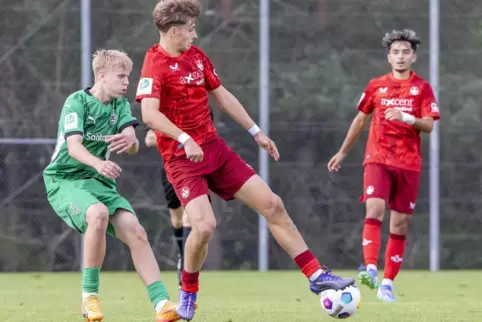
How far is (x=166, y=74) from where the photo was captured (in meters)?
6.57

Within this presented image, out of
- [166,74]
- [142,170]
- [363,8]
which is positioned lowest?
[142,170]

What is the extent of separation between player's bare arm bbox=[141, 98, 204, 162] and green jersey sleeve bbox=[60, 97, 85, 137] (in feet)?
1.08

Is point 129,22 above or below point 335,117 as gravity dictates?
above

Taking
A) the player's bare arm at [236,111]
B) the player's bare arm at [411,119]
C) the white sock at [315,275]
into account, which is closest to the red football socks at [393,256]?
the player's bare arm at [411,119]

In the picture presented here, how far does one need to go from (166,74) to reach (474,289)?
413cm

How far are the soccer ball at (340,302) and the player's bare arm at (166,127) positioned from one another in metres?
0.96

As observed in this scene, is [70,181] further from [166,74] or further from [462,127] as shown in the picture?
[462,127]

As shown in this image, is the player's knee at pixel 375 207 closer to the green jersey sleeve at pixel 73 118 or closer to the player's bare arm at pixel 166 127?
the player's bare arm at pixel 166 127

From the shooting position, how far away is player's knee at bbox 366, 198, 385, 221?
880cm

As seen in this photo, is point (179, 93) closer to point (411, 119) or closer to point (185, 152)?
point (185, 152)

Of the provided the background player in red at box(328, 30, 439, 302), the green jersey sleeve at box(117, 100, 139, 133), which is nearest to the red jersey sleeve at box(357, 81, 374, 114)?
the background player in red at box(328, 30, 439, 302)

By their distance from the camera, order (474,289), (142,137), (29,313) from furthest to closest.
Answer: (142,137) < (474,289) < (29,313)

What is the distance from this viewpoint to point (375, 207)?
8.81 m

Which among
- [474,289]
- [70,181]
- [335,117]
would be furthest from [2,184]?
[70,181]
